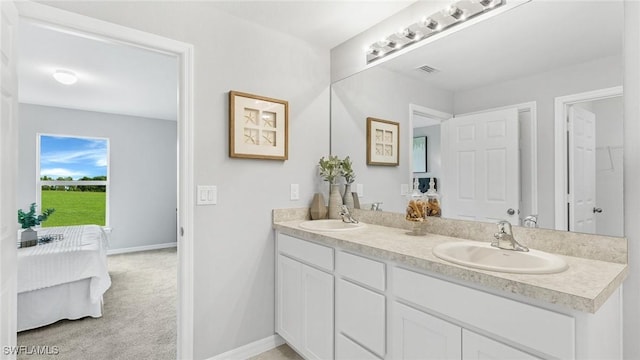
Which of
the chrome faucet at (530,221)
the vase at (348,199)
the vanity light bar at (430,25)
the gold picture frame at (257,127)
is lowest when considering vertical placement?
the chrome faucet at (530,221)

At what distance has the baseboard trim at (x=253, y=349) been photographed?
207 cm

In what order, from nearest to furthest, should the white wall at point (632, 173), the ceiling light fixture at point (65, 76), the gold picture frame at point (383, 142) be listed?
the white wall at point (632, 173) → the gold picture frame at point (383, 142) → the ceiling light fixture at point (65, 76)

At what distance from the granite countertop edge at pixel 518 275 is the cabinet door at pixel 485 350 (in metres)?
0.19

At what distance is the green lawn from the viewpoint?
16.4ft

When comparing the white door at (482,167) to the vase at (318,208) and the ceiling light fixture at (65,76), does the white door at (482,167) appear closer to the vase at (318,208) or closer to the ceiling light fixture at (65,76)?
the vase at (318,208)

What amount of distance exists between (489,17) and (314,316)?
1.94 metres

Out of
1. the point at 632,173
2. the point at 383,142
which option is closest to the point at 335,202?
the point at 383,142

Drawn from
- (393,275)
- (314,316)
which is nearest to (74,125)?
(314,316)

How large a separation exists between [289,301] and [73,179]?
496cm

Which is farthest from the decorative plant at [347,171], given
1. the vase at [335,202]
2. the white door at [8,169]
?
the white door at [8,169]

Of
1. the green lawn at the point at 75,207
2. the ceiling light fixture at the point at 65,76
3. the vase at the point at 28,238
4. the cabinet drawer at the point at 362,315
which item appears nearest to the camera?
the cabinet drawer at the point at 362,315

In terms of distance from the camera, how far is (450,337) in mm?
1183

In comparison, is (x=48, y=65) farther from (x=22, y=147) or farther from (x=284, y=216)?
(x=284, y=216)

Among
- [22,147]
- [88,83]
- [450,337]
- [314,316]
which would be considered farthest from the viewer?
[22,147]
